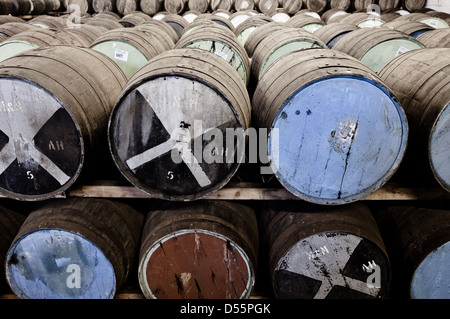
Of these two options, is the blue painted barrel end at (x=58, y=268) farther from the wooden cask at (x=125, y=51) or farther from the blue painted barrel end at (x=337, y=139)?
the wooden cask at (x=125, y=51)

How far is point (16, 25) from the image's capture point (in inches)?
162

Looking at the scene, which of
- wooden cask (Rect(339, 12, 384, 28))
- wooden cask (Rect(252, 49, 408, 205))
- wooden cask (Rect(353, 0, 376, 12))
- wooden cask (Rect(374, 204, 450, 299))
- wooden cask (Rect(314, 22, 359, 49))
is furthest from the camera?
wooden cask (Rect(353, 0, 376, 12))

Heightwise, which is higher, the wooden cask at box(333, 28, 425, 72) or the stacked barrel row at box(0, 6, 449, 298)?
the wooden cask at box(333, 28, 425, 72)

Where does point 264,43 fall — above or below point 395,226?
above

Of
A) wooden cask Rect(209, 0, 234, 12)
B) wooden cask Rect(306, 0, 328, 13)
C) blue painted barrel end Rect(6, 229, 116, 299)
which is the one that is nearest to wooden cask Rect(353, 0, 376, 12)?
wooden cask Rect(306, 0, 328, 13)

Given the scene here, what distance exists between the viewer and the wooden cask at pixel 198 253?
6.37ft

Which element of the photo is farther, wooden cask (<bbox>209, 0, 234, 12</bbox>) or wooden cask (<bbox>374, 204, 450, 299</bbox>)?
wooden cask (<bbox>209, 0, 234, 12</bbox>)

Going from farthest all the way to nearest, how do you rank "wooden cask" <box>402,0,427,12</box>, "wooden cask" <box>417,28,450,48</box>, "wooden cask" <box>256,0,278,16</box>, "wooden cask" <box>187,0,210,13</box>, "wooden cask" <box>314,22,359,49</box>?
"wooden cask" <box>187,0,210,13</box>
"wooden cask" <box>256,0,278,16</box>
"wooden cask" <box>402,0,427,12</box>
"wooden cask" <box>314,22,359,49</box>
"wooden cask" <box>417,28,450,48</box>

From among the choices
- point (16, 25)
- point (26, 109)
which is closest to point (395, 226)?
point (26, 109)

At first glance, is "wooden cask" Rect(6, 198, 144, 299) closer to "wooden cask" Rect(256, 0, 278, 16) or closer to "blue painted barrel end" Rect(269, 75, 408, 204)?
"blue painted barrel end" Rect(269, 75, 408, 204)

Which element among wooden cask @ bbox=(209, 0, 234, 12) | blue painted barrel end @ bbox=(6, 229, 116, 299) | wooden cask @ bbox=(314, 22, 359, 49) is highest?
wooden cask @ bbox=(209, 0, 234, 12)

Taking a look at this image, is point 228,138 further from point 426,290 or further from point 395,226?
point 426,290

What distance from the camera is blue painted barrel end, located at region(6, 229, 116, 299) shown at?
1.95 meters
